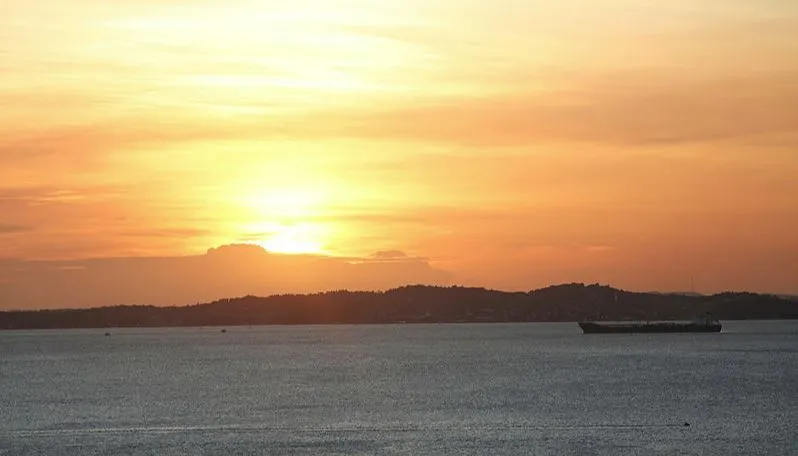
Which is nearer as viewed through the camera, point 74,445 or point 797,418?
point 74,445

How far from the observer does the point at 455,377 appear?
184000 mm

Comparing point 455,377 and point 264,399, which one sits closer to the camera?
point 264,399

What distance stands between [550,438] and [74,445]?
122 ft

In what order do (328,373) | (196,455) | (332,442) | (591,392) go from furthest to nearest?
(328,373) < (591,392) < (332,442) < (196,455)

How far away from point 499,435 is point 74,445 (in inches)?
1322

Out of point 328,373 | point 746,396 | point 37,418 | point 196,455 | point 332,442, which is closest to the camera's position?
point 196,455

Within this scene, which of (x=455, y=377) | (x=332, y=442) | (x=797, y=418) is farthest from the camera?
(x=455, y=377)

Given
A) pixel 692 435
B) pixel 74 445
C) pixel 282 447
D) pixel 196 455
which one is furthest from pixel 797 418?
pixel 74 445

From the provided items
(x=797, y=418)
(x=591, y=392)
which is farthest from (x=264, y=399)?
(x=797, y=418)

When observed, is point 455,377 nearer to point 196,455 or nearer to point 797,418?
point 797,418

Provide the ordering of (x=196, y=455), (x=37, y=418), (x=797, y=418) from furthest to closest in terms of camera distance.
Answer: (x=37, y=418) < (x=797, y=418) < (x=196, y=455)

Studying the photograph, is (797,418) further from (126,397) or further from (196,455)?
(126,397)

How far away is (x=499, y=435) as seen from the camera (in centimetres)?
9738

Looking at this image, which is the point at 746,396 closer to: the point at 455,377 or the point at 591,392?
the point at 591,392
